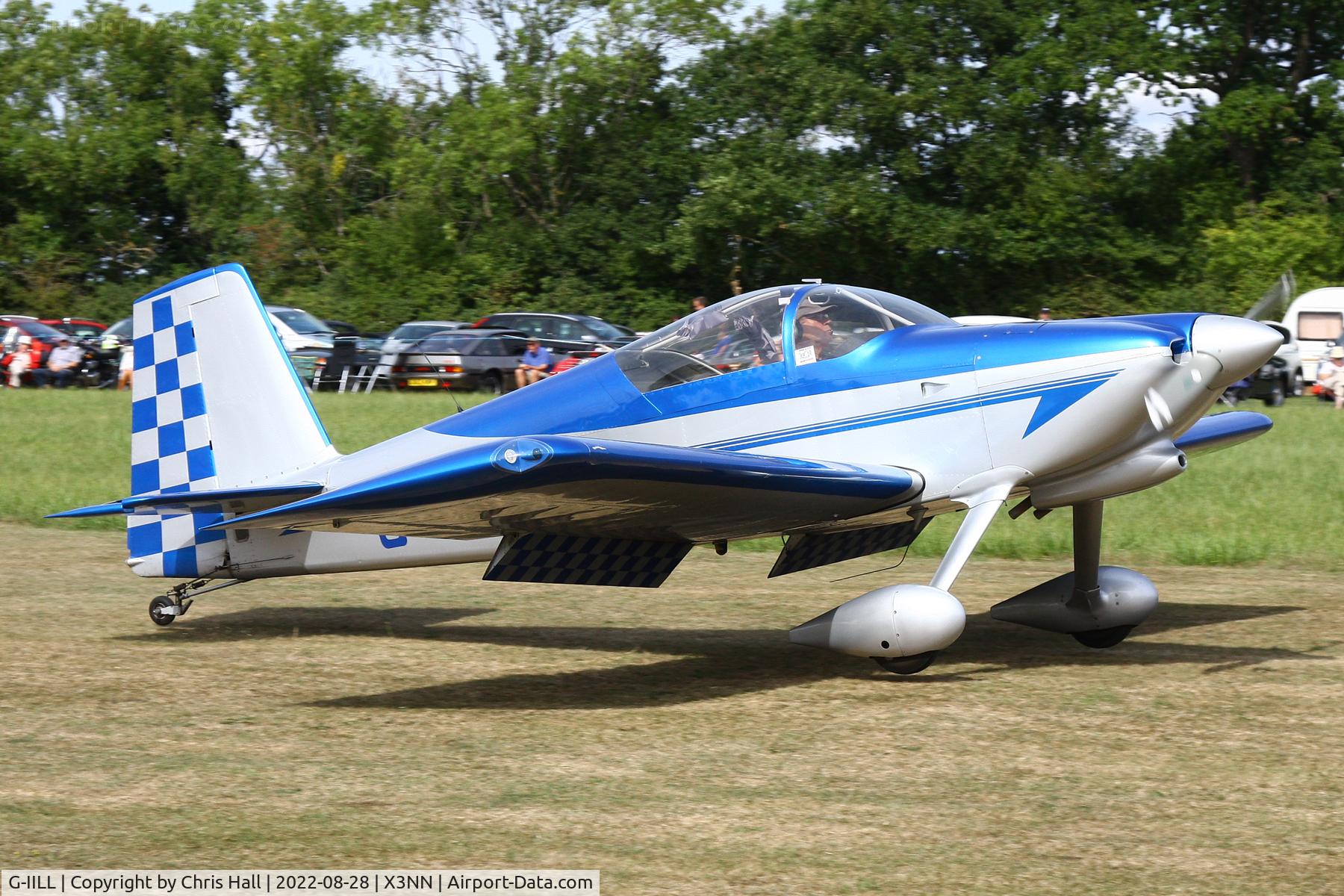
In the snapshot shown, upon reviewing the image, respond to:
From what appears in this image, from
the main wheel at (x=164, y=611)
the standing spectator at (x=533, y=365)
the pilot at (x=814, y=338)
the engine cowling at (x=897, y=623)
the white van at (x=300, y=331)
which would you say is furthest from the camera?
the white van at (x=300, y=331)

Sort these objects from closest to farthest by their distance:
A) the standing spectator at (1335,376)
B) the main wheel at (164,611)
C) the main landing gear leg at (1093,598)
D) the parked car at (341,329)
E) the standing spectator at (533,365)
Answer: the main landing gear leg at (1093,598), the main wheel at (164,611), the standing spectator at (1335,376), the standing spectator at (533,365), the parked car at (341,329)

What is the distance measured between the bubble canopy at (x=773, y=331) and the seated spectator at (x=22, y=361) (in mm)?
29176

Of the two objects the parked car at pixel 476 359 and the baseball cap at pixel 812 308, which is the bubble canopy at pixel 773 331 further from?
the parked car at pixel 476 359

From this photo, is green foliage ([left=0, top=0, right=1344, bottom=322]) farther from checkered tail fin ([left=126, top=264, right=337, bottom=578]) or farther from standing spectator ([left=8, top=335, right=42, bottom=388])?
checkered tail fin ([left=126, top=264, right=337, bottom=578])

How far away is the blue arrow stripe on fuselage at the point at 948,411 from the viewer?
21.8ft

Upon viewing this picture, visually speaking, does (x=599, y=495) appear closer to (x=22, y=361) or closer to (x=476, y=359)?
(x=476, y=359)

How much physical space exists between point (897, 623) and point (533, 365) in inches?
860

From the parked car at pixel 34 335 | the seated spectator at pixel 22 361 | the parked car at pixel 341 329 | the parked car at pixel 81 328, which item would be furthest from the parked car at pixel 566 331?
the parked car at pixel 81 328

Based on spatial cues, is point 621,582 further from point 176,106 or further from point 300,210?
point 176,106

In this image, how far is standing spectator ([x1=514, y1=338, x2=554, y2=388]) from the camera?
90.5ft

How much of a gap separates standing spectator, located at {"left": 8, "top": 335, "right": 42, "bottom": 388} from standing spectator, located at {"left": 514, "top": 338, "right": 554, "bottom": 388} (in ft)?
41.5

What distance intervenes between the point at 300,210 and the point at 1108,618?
4880 centimetres

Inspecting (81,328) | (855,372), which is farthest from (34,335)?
(855,372)

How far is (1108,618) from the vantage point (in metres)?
7.57
